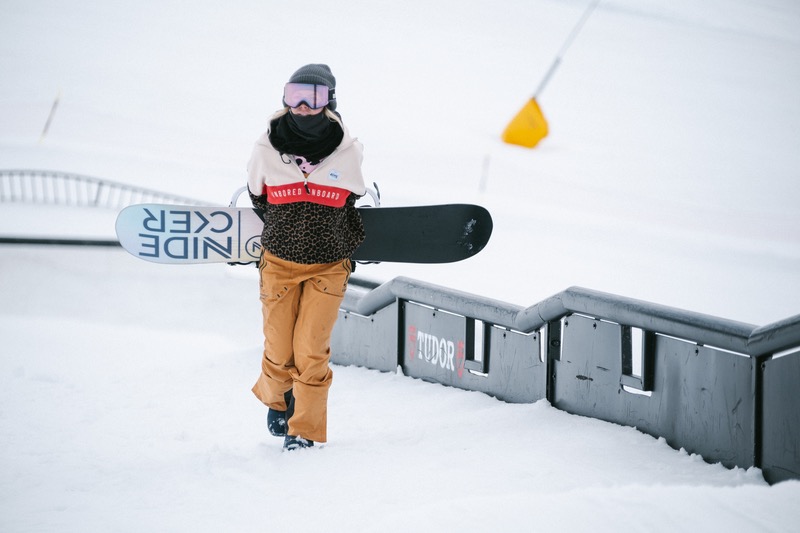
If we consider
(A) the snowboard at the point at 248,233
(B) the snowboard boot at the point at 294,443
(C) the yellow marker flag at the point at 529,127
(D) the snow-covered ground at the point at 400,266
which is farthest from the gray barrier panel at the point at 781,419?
(C) the yellow marker flag at the point at 529,127

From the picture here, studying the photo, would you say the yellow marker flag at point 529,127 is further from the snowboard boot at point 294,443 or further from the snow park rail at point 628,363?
the snowboard boot at point 294,443

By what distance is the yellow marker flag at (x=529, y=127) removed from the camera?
1869 centimetres

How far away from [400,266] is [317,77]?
7.52 m

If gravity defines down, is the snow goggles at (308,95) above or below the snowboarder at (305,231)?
above

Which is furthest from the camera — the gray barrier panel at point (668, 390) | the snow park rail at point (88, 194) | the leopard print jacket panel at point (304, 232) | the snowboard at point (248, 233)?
the snow park rail at point (88, 194)

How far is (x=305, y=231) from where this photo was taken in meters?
3.31

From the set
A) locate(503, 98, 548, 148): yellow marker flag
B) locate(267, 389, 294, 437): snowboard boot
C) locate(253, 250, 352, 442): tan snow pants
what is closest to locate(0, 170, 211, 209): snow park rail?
locate(267, 389, 294, 437): snowboard boot

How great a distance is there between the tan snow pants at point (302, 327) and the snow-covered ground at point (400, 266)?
230 millimetres

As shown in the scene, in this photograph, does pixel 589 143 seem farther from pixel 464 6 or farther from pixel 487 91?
pixel 464 6

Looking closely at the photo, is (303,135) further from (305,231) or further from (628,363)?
(628,363)

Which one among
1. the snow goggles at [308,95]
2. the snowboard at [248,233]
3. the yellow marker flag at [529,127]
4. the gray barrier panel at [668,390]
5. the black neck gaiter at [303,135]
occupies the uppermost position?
the yellow marker flag at [529,127]

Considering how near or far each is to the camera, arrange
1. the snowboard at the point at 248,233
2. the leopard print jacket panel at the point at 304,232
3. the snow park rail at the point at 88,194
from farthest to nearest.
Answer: the snow park rail at the point at 88,194 < the snowboard at the point at 248,233 < the leopard print jacket panel at the point at 304,232

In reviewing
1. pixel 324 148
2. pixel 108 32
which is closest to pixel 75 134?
pixel 108 32

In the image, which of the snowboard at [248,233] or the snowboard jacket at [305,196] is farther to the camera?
the snowboard at [248,233]
